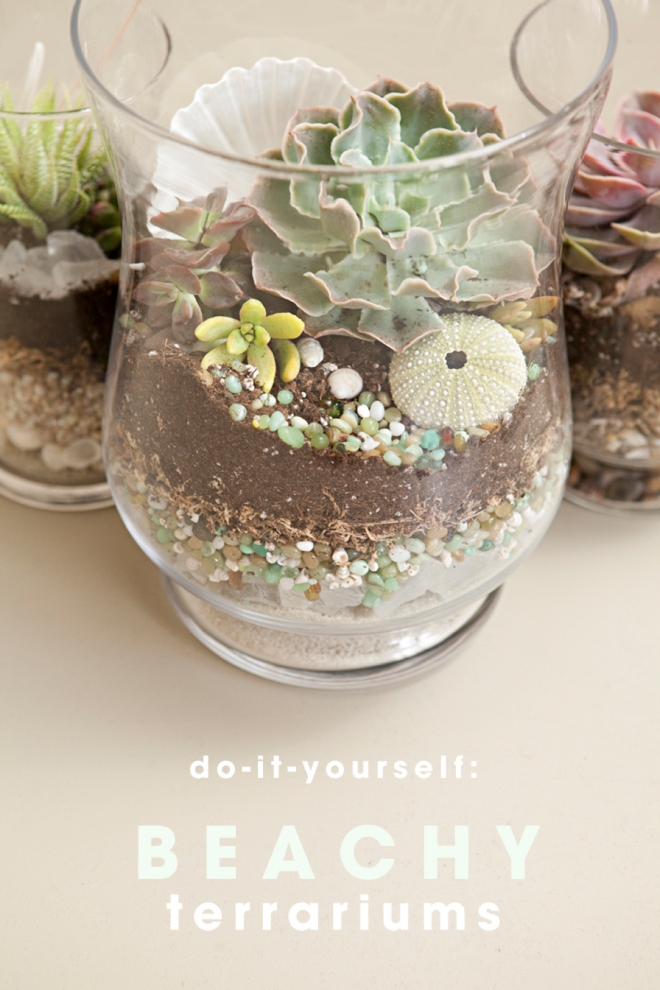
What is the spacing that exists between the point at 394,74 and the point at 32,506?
41 cm

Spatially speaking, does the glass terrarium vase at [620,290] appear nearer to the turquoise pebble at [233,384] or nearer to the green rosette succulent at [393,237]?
the green rosette succulent at [393,237]

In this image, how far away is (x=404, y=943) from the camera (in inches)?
20.2

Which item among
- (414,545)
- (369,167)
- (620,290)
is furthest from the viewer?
(620,290)

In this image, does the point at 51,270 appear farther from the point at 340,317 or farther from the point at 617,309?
the point at 617,309

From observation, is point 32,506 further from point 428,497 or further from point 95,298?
point 428,497

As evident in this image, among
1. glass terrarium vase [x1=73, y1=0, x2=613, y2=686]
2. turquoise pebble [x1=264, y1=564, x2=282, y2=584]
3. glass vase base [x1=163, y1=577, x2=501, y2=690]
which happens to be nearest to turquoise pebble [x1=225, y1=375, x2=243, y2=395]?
glass terrarium vase [x1=73, y1=0, x2=613, y2=686]

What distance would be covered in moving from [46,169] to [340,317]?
0.83 ft

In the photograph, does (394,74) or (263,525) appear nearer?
(263,525)

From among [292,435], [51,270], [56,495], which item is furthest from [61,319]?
[292,435]

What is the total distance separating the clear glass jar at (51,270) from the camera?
575 mm

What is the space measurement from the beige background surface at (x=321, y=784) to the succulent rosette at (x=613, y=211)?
Answer: 0.22 meters

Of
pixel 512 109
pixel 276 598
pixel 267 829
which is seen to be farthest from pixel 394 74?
pixel 267 829

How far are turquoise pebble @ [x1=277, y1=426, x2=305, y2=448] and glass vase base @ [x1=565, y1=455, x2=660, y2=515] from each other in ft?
1.08

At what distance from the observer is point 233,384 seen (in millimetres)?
453
